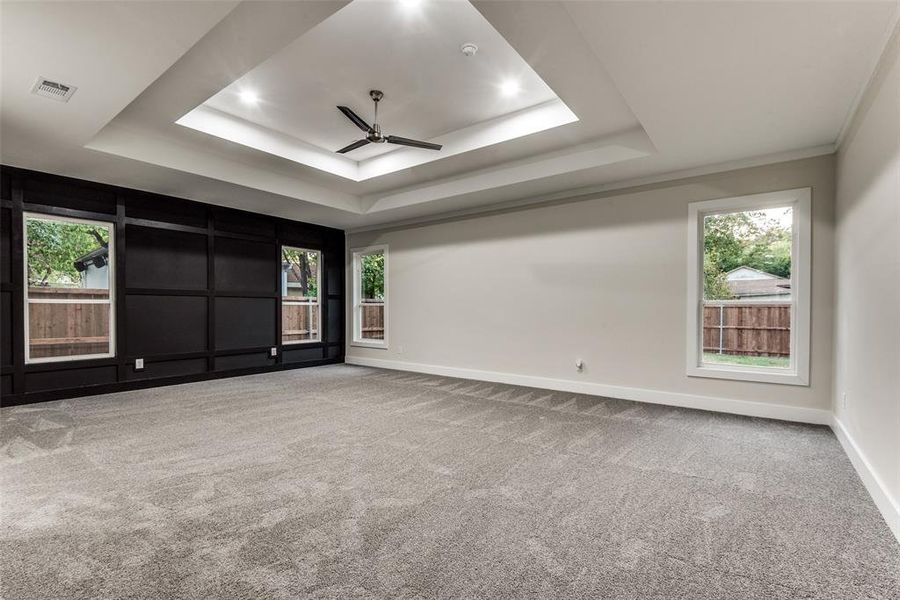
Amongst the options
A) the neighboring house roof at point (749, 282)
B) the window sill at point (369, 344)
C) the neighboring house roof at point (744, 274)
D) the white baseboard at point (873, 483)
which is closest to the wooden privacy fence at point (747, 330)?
the neighboring house roof at point (749, 282)

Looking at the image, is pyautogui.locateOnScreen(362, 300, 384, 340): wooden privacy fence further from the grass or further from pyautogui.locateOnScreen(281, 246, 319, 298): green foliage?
the grass

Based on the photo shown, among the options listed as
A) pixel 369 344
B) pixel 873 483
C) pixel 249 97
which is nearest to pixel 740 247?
pixel 873 483

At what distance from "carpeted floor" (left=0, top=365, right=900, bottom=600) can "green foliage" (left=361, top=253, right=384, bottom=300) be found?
4.38 meters

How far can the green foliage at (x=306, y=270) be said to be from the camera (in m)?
7.48

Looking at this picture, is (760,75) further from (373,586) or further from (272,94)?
(272,94)

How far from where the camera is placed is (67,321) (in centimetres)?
484

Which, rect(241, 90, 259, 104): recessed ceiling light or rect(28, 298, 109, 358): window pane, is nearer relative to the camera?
rect(241, 90, 259, 104): recessed ceiling light

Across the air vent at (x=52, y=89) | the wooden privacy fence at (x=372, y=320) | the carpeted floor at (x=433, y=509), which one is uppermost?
the air vent at (x=52, y=89)

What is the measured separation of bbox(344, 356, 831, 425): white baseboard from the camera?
3816 millimetres

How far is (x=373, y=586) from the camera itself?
5.10 feet

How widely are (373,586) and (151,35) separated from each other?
2933 mm

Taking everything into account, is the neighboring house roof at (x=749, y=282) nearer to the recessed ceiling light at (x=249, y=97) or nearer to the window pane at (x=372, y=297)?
the recessed ceiling light at (x=249, y=97)

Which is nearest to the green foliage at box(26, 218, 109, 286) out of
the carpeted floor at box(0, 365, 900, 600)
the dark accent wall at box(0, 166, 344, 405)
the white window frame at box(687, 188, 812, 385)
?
the dark accent wall at box(0, 166, 344, 405)

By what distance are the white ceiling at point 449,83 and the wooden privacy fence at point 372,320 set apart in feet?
9.06
